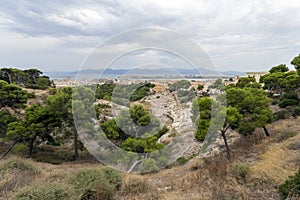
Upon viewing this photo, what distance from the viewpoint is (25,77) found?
930 inches

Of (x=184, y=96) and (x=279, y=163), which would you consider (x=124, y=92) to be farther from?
(x=279, y=163)

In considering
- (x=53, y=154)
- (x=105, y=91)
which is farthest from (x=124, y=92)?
(x=53, y=154)

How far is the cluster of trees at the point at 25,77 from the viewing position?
2103cm

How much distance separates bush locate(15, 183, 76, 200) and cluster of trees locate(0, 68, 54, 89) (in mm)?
21290

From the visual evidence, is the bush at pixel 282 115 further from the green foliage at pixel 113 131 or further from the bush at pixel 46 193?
the bush at pixel 46 193

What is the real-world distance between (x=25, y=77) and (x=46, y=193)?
954 inches

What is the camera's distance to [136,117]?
24.8 ft

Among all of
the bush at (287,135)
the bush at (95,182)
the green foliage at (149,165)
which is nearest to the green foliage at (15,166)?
the bush at (95,182)

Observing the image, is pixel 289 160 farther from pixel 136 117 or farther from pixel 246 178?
pixel 136 117

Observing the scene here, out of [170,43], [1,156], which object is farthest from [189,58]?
[1,156]

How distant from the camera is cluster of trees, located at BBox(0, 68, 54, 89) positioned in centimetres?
2103

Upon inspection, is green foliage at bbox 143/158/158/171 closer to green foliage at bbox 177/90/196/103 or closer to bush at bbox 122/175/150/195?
bush at bbox 122/175/150/195

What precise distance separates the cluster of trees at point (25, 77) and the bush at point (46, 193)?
69.8 feet

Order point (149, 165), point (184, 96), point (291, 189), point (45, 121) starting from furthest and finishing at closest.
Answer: point (45, 121), point (184, 96), point (149, 165), point (291, 189)
